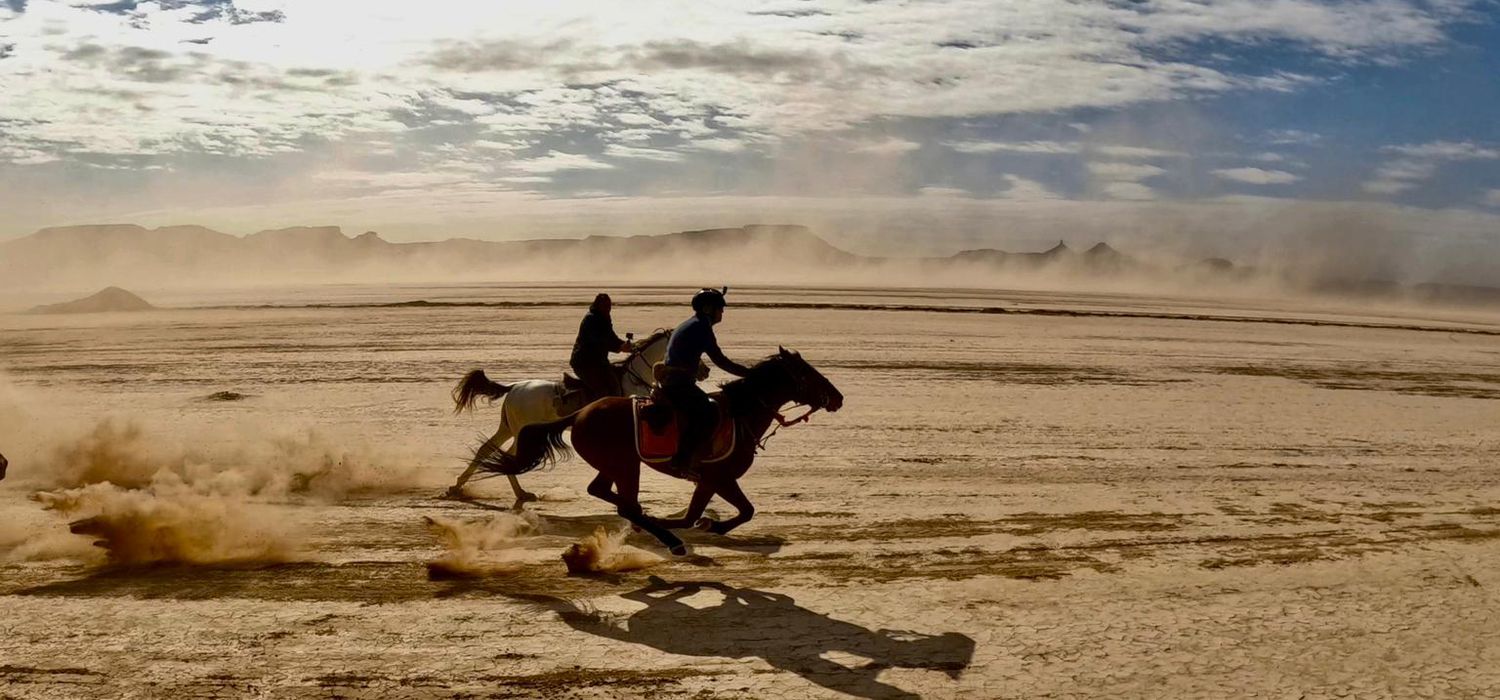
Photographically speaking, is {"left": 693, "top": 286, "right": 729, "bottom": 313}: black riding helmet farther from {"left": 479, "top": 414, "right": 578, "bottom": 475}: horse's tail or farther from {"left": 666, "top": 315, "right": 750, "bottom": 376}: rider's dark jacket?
{"left": 479, "top": 414, "right": 578, "bottom": 475}: horse's tail

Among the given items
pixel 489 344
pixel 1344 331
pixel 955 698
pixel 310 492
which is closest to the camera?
pixel 955 698

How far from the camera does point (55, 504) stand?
9.70 m

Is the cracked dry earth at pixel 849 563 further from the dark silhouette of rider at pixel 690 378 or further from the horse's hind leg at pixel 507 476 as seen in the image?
the dark silhouette of rider at pixel 690 378

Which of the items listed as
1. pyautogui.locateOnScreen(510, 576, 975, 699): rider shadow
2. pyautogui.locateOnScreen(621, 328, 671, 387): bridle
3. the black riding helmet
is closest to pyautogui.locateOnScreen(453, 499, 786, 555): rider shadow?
pyautogui.locateOnScreen(510, 576, 975, 699): rider shadow

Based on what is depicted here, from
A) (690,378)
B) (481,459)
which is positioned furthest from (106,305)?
(690,378)

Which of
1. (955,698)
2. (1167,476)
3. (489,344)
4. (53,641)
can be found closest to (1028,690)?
(955,698)

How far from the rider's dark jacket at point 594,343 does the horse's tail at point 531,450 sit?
793mm

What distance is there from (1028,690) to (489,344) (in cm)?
2228

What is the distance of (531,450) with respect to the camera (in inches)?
426

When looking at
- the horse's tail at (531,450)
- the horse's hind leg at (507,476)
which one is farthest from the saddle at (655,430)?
the horse's hind leg at (507,476)

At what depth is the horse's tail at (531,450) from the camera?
34.7 feet

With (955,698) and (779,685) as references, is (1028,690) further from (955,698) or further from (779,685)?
(779,685)

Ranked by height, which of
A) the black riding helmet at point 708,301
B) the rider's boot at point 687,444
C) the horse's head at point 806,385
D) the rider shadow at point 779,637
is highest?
the black riding helmet at point 708,301

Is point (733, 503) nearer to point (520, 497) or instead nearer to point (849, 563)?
point (849, 563)
